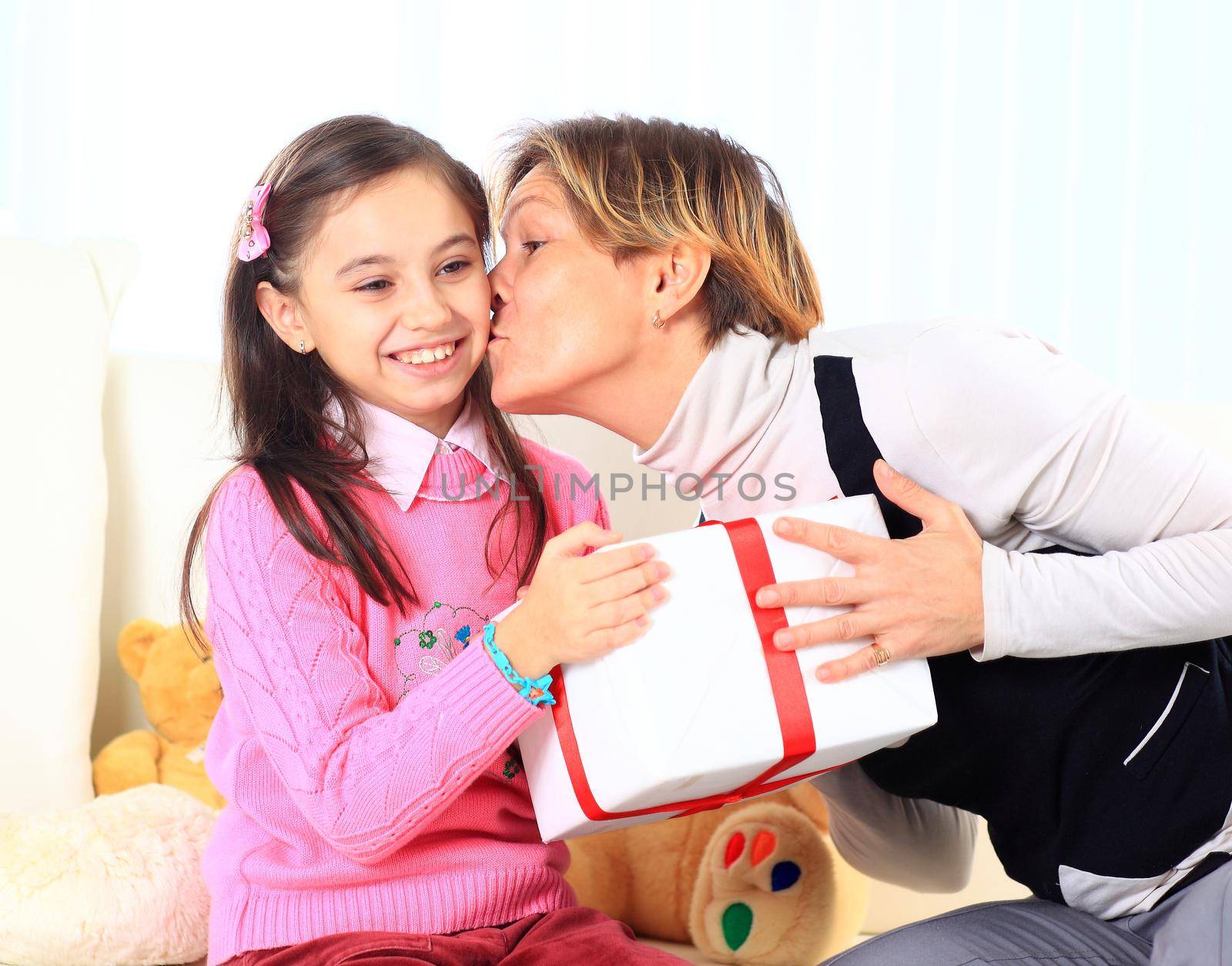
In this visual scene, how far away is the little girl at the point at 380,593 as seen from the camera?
1.04 metres

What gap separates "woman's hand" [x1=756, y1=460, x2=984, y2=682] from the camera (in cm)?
99

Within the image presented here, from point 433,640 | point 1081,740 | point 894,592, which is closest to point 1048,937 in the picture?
point 1081,740

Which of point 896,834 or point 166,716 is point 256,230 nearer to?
point 166,716

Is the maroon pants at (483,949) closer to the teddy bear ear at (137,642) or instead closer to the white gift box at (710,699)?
the white gift box at (710,699)

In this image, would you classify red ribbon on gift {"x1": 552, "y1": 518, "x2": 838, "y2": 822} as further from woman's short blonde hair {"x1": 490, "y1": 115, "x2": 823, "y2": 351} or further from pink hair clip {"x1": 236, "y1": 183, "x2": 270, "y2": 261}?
pink hair clip {"x1": 236, "y1": 183, "x2": 270, "y2": 261}

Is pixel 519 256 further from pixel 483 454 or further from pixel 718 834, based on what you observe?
pixel 718 834

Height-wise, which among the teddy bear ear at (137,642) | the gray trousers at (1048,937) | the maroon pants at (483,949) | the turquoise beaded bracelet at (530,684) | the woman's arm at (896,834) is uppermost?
the turquoise beaded bracelet at (530,684)

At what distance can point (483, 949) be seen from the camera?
44.4 inches

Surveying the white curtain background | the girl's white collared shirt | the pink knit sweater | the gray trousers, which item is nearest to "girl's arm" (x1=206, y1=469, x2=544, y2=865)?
the pink knit sweater

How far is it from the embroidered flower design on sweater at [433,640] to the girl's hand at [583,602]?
20 centimetres

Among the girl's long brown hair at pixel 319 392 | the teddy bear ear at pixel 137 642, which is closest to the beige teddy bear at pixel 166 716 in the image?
the teddy bear ear at pixel 137 642

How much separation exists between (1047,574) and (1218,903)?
322 millimetres

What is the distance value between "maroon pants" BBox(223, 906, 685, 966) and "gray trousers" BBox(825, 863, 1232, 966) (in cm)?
23

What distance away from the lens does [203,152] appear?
2502 millimetres
